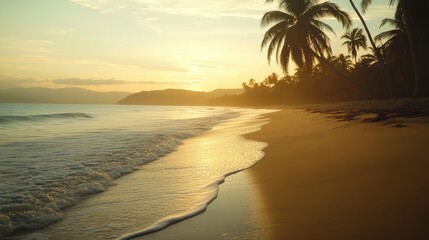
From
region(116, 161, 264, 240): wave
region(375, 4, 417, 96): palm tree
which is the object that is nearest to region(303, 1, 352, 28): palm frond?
region(375, 4, 417, 96): palm tree

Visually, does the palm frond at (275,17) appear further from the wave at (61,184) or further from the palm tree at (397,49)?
the wave at (61,184)

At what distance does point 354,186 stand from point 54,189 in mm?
4692

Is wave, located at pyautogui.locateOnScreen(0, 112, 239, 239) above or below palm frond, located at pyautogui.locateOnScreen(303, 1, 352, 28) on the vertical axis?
below

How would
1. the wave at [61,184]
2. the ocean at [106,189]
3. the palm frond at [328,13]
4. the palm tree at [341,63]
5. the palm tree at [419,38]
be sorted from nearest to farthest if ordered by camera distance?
the ocean at [106,189] < the wave at [61,184] < the palm tree at [419,38] < the palm frond at [328,13] < the palm tree at [341,63]

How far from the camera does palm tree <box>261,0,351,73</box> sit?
24.8 meters

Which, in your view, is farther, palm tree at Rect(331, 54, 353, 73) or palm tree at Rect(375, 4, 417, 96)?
palm tree at Rect(331, 54, 353, 73)

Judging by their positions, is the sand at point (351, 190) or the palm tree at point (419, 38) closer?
the sand at point (351, 190)

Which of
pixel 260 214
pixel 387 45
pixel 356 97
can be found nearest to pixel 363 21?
pixel 387 45

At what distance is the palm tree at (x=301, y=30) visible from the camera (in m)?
24.8

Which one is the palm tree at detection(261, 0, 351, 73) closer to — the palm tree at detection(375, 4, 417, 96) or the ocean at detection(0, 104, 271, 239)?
the palm tree at detection(375, 4, 417, 96)

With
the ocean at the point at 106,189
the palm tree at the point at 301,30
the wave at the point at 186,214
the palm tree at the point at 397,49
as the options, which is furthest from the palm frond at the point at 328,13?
the wave at the point at 186,214

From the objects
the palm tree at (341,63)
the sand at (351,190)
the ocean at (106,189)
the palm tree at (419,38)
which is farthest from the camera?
the palm tree at (341,63)

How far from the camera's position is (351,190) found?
3.90 metres

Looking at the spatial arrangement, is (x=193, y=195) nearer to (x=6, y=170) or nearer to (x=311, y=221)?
(x=311, y=221)
